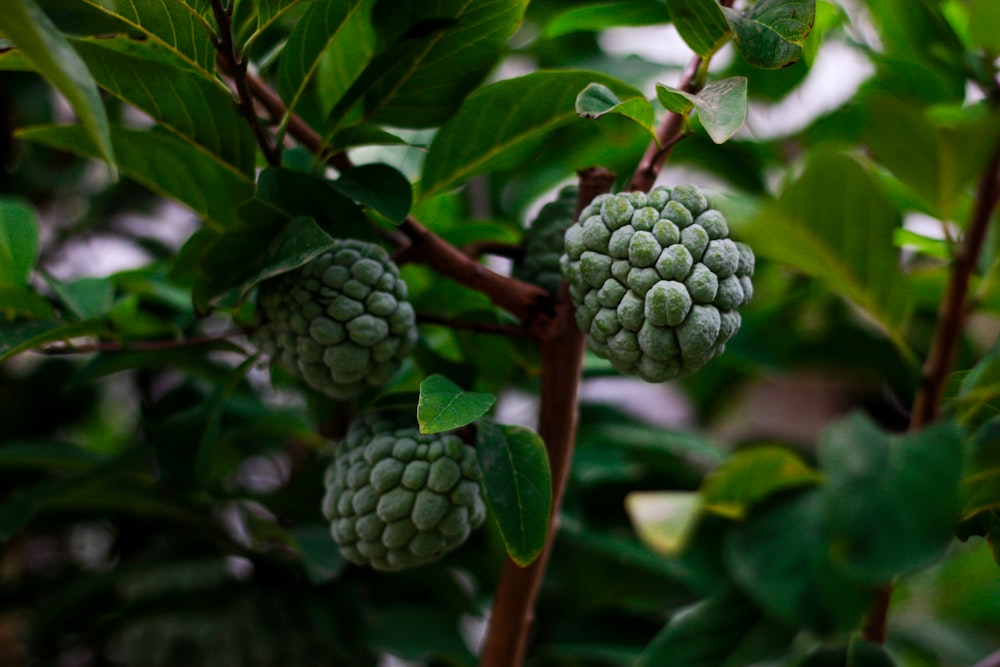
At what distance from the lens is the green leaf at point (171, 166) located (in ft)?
3.19

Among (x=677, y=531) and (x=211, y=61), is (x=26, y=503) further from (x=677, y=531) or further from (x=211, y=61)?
(x=677, y=531)

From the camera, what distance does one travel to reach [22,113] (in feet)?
6.54

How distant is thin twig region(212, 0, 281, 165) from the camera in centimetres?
88

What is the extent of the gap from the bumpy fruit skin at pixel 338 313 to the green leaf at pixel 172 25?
243 mm

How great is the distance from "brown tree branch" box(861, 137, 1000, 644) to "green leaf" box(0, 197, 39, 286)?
1066 millimetres

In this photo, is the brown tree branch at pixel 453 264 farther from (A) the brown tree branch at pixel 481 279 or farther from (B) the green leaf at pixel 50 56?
(B) the green leaf at pixel 50 56

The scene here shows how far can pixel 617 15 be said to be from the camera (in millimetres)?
1186

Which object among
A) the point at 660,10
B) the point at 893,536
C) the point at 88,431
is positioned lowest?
the point at 88,431

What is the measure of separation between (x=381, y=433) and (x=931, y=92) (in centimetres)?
91

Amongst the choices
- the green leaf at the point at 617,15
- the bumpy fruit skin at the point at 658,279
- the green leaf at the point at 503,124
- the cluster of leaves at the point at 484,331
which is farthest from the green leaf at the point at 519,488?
the green leaf at the point at 617,15

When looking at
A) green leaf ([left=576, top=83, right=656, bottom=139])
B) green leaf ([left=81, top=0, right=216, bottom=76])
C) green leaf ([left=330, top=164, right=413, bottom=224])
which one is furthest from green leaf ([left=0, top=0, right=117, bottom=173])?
green leaf ([left=576, top=83, right=656, bottom=139])

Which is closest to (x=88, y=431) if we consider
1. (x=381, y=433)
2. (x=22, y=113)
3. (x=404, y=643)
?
(x=22, y=113)

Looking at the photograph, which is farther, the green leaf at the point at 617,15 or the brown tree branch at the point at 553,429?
the green leaf at the point at 617,15

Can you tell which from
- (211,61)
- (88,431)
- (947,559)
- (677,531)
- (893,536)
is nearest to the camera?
(893,536)
